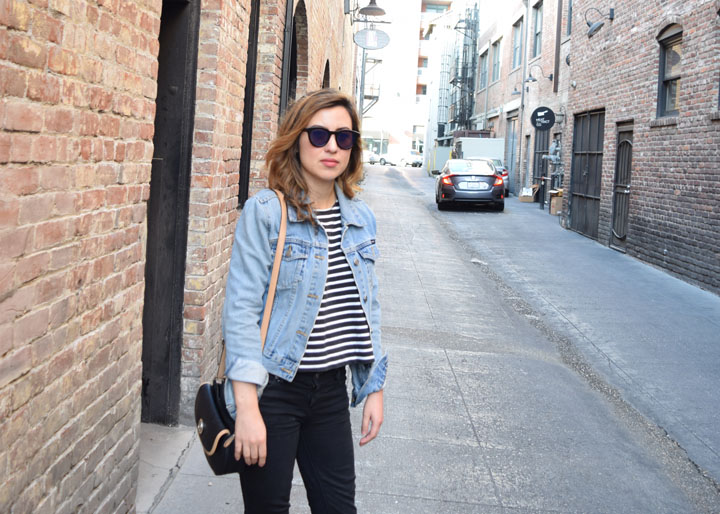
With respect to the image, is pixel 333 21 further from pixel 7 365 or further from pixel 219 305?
pixel 7 365

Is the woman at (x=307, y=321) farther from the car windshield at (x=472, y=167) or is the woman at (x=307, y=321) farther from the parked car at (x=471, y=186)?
the car windshield at (x=472, y=167)

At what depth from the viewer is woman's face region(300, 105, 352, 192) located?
2.46m

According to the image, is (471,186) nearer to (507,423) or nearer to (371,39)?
(371,39)

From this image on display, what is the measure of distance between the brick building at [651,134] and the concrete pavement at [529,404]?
0.86 m

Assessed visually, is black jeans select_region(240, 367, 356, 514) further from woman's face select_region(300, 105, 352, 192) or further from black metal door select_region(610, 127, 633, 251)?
black metal door select_region(610, 127, 633, 251)

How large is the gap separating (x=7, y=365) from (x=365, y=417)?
3.66 ft

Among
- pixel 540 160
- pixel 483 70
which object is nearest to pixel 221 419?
pixel 540 160

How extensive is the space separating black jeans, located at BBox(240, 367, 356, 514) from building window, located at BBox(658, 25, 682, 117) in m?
10.8

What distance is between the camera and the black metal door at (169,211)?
4301 mm

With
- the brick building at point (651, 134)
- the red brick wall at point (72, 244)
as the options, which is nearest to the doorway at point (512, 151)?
the brick building at point (651, 134)

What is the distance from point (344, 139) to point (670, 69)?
36.3 feet

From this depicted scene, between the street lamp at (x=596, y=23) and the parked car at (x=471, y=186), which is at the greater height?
the street lamp at (x=596, y=23)

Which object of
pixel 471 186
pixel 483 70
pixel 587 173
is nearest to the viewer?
pixel 587 173

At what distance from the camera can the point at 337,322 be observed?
2.39 metres
